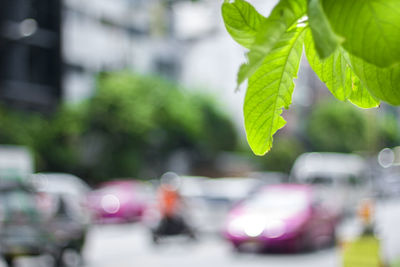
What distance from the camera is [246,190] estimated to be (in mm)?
18031

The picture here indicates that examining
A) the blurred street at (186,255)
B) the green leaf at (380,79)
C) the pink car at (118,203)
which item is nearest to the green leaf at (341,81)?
the green leaf at (380,79)

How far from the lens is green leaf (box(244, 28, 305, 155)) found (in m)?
0.94

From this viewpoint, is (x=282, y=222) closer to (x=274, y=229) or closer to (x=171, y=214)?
(x=274, y=229)

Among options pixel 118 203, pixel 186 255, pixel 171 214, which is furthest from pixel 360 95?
pixel 118 203

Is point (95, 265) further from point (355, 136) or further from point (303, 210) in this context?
point (355, 136)

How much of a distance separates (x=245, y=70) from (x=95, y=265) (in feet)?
39.3

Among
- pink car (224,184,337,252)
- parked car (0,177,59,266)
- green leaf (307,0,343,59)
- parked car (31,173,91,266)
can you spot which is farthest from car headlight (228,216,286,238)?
green leaf (307,0,343,59)

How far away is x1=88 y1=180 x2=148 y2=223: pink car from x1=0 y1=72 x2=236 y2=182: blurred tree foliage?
4291mm

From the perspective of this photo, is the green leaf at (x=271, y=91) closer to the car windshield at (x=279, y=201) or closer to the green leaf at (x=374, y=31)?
the green leaf at (x=374, y=31)

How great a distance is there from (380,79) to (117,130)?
98.9 ft

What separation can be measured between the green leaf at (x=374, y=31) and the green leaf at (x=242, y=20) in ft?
0.50

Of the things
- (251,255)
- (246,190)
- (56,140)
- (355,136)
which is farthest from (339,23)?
(355,136)

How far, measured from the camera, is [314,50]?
2.83 feet

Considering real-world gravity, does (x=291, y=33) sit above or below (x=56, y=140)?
below
